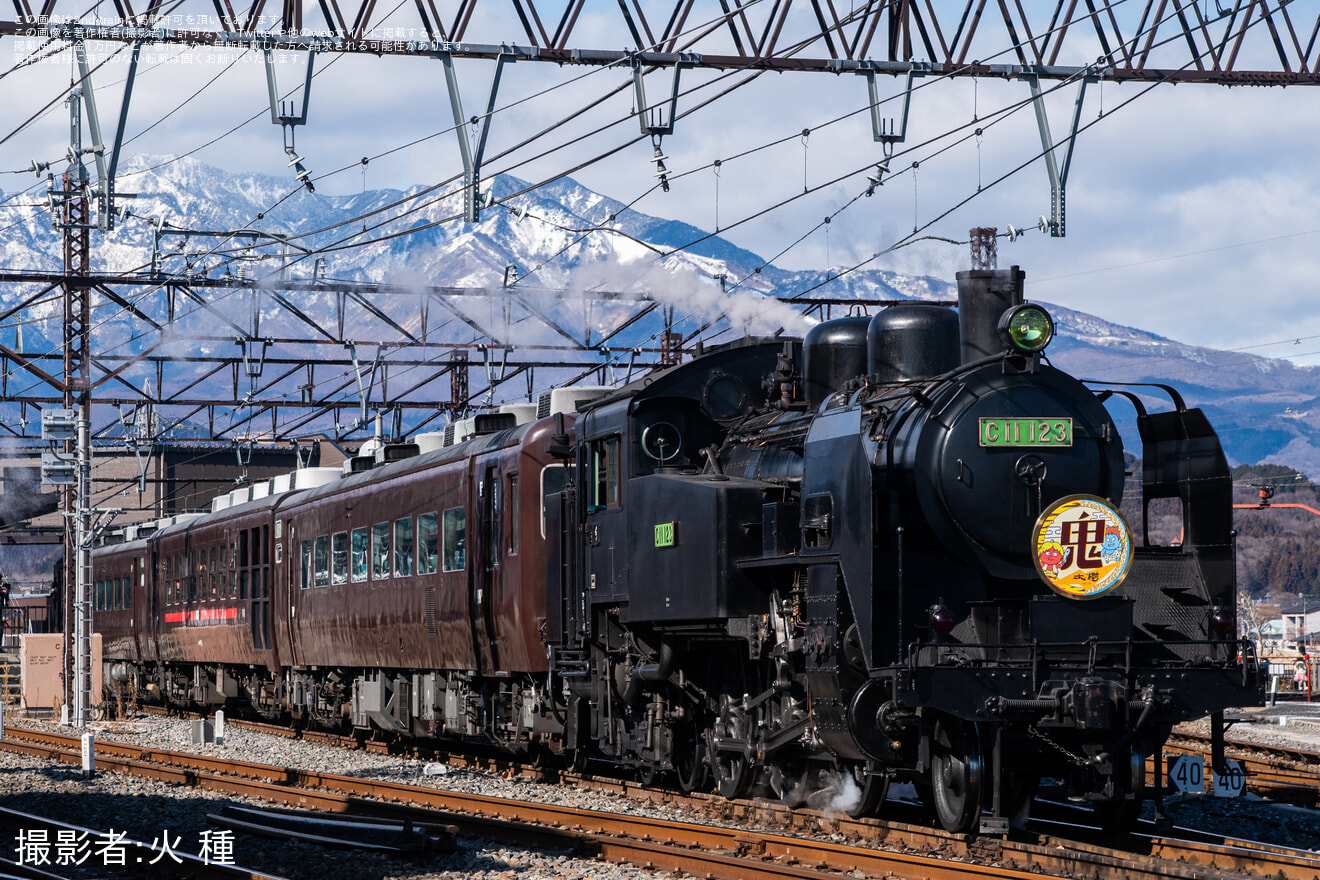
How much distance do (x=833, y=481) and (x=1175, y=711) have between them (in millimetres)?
2619

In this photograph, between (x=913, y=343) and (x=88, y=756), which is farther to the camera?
(x=88, y=756)

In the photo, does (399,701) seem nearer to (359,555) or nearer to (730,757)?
(359,555)

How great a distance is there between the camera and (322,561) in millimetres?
22047

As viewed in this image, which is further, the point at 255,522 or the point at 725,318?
the point at 255,522

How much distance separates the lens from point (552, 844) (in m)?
11.3

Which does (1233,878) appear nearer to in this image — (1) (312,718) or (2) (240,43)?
(2) (240,43)

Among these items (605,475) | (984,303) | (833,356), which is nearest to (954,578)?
(984,303)

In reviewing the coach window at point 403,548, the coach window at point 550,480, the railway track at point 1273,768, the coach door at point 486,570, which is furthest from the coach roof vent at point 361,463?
the railway track at point 1273,768

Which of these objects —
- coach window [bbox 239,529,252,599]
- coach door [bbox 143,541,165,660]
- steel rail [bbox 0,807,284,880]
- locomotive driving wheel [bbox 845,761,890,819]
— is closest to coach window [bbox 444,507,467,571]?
steel rail [bbox 0,807,284,880]

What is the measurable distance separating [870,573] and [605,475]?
424cm

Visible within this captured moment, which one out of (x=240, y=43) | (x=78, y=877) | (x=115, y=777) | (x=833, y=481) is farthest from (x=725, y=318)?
(x=78, y=877)

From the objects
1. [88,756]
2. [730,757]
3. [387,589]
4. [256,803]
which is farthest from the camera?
[387,589]

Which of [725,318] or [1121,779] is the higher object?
[725,318]

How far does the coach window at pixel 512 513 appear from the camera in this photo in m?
15.9
